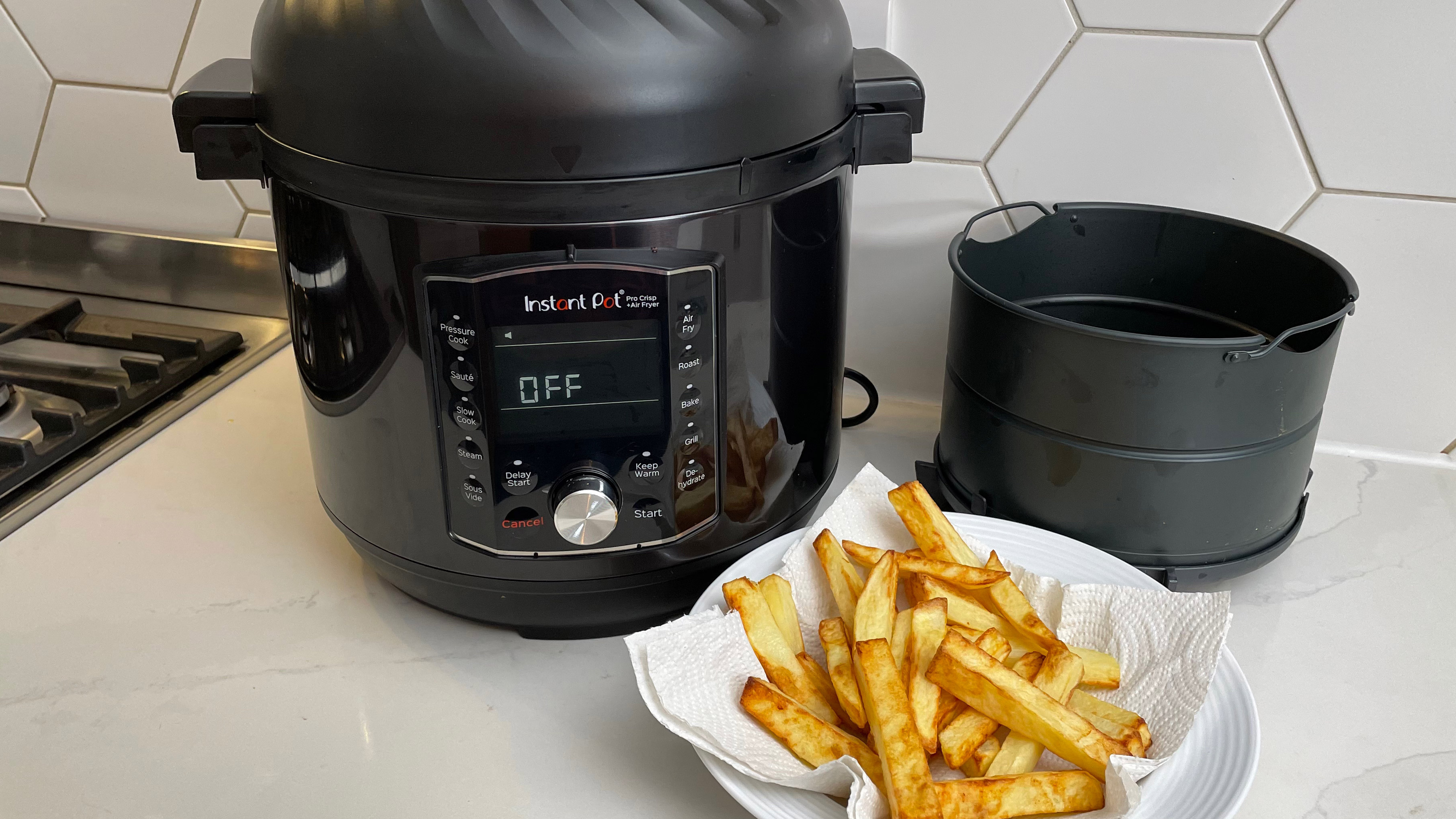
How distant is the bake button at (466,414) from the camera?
1.76 ft

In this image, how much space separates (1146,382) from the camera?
1.94ft

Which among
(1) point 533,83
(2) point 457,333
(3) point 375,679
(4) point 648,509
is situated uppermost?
(1) point 533,83

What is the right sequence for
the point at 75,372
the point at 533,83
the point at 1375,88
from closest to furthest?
1. the point at 533,83
2. the point at 1375,88
3. the point at 75,372

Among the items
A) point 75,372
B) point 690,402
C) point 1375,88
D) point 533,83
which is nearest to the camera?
point 533,83

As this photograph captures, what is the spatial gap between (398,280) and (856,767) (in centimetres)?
32

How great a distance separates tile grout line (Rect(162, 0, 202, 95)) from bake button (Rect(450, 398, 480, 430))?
0.66 meters

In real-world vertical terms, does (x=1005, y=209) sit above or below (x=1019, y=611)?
above

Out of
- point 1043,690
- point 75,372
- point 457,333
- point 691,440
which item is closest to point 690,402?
point 691,440

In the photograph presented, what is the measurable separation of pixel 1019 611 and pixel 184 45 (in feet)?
2.99

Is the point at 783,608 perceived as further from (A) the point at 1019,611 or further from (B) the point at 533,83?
(B) the point at 533,83

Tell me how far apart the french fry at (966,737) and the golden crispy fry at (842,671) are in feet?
0.13

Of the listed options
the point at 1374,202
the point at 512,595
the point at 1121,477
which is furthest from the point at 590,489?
the point at 1374,202

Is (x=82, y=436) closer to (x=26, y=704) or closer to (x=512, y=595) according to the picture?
(x=26, y=704)

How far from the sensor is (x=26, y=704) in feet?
1.96
